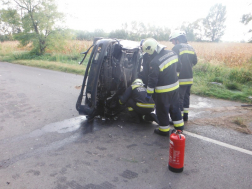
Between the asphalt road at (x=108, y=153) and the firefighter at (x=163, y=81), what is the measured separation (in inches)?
16.7

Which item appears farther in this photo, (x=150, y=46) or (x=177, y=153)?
(x=150, y=46)

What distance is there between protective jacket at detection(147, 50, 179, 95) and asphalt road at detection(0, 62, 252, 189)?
36.0 inches

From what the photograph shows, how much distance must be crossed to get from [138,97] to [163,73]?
32.3 inches

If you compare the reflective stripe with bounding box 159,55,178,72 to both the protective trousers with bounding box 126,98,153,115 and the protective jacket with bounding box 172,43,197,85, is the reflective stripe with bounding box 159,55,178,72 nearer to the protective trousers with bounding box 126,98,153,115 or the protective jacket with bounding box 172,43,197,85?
the protective jacket with bounding box 172,43,197,85

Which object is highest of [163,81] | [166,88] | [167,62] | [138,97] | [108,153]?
[167,62]

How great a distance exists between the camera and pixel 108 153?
11.0 feet

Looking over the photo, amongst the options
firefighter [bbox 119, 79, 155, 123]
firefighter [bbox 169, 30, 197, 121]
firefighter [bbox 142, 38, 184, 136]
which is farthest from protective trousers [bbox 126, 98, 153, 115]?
firefighter [bbox 169, 30, 197, 121]

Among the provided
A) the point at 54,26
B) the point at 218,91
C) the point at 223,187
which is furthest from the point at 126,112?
the point at 54,26

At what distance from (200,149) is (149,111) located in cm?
128

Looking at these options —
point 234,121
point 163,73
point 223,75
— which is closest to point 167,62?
point 163,73

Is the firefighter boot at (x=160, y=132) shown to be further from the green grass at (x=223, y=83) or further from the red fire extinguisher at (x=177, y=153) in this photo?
the green grass at (x=223, y=83)

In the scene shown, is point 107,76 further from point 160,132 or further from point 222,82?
point 222,82

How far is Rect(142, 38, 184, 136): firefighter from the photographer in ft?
12.2

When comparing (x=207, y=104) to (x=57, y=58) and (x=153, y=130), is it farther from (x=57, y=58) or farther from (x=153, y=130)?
(x=57, y=58)
